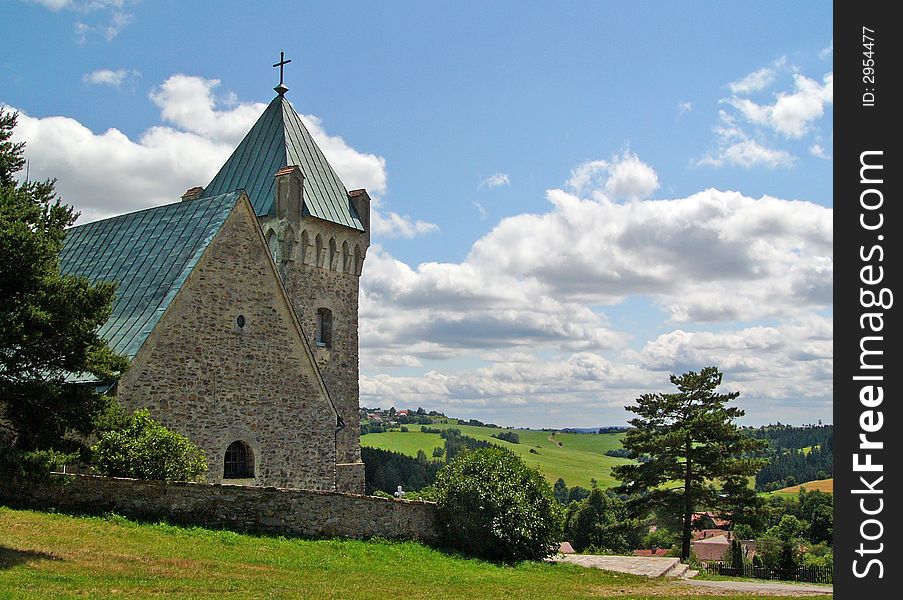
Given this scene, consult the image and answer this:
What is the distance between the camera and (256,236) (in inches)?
912

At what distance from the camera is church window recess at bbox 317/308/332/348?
32500mm

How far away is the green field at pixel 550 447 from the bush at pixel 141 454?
2523 inches

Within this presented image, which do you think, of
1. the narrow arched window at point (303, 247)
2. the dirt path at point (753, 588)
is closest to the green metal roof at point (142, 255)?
the narrow arched window at point (303, 247)

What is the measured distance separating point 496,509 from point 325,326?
1362 cm

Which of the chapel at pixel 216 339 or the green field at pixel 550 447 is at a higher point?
the chapel at pixel 216 339

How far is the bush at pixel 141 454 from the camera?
1780 centimetres

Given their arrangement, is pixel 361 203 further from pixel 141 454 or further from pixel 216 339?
pixel 141 454

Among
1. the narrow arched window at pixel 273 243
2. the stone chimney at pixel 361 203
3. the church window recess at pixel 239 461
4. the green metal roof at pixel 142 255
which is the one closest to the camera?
the green metal roof at pixel 142 255

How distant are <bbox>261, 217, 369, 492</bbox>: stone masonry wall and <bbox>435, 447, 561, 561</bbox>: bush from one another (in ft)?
33.2

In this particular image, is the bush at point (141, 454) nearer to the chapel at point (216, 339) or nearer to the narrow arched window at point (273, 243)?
the chapel at point (216, 339)

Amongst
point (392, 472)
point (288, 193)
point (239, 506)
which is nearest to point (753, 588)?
point (239, 506)

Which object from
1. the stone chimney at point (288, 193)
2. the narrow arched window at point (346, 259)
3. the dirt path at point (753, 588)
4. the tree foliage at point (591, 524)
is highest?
the stone chimney at point (288, 193)

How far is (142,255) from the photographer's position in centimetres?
2384
